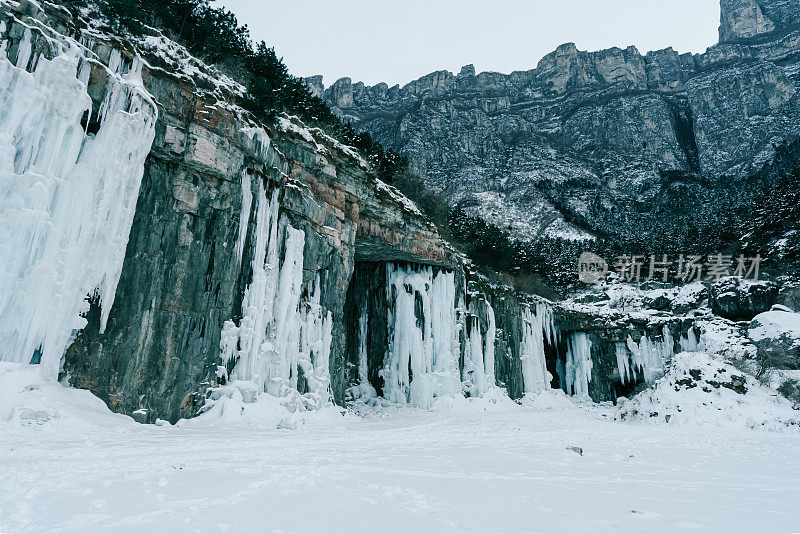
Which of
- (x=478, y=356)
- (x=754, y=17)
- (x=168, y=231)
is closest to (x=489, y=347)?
(x=478, y=356)

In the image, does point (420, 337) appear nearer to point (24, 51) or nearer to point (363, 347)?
point (363, 347)

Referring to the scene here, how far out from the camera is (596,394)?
34219 millimetres

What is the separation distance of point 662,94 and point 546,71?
25.7 meters

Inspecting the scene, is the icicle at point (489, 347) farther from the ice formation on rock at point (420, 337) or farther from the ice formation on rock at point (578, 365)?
the ice formation on rock at point (578, 365)

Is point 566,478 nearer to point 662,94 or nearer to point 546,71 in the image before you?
point 662,94

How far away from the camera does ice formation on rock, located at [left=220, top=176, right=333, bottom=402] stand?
12.7 m

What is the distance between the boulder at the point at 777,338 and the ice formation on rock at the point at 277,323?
19.7 meters

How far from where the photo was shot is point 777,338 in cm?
2172

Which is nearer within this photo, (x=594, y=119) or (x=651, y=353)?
(x=651, y=353)

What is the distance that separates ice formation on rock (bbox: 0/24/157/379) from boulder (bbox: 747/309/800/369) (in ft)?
83.4

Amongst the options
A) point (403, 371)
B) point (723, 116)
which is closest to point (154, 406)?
point (403, 371)

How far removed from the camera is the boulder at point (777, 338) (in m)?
19.2

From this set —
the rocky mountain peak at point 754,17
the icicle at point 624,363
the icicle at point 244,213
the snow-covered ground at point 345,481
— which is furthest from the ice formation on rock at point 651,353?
the rocky mountain peak at point 754,17

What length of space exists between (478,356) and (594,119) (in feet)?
244
